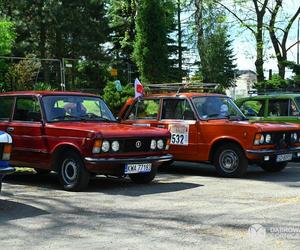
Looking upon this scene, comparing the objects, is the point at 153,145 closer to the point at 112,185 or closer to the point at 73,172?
the point at 112,185

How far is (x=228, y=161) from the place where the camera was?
38.0 ft

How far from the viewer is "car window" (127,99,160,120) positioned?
1277 centimetres

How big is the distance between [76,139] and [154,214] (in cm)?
237

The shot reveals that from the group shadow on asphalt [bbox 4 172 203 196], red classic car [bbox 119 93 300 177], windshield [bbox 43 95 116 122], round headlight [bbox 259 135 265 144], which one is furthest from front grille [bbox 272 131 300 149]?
windshield [bbox 43 95 116 122]

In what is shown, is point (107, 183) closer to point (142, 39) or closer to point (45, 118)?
point (45, 118)

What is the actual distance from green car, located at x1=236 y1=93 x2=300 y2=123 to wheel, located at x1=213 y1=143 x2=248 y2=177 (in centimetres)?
365

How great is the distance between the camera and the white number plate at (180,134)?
12047 mm

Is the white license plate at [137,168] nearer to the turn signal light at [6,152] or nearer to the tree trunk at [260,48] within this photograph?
the turn signal light at [6,152]

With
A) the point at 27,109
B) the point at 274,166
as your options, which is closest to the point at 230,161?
the point at 274,166

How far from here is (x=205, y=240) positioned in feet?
20.5

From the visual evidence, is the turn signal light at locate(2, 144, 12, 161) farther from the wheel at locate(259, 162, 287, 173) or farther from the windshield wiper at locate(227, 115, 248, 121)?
the wheel at locate(259, 162, 287, 173)

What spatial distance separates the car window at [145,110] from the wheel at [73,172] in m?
3.39

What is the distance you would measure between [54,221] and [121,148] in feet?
8.27

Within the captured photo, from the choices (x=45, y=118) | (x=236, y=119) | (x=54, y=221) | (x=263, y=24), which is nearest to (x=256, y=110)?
→ (x=236, y=119)
